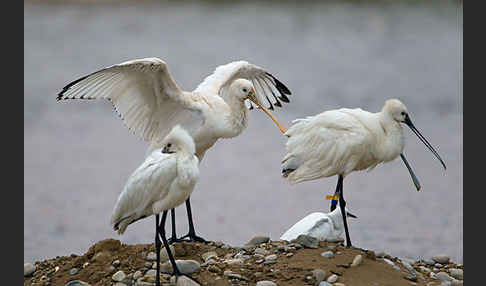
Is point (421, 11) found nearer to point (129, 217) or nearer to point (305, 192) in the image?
point (305, 192)

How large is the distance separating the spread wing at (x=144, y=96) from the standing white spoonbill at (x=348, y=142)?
118 centimetres

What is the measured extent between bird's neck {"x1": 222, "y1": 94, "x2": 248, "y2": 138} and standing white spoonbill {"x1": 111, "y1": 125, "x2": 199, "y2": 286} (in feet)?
4.69

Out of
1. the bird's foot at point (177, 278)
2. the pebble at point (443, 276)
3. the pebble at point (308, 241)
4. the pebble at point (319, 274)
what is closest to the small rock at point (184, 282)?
the bird's foot at point (177, 278)

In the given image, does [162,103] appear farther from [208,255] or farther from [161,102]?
[208,255]

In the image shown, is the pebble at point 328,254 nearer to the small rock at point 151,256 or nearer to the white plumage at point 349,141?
the white plumage at point 349,141

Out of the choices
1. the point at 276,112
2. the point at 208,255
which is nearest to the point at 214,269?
the point at 208,255

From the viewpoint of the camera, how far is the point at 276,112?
1482cm

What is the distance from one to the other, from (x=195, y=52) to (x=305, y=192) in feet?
30.3

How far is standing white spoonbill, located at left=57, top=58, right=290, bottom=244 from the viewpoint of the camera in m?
7.18

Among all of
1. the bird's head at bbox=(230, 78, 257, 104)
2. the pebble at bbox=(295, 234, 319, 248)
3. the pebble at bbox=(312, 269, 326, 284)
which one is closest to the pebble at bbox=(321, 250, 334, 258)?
the pebble at bbox=(295, 234, 319, 248)

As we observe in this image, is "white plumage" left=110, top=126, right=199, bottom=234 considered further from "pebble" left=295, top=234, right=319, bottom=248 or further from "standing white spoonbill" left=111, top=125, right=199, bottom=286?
"pebble" left=295, top=234, right=319, bottom=248

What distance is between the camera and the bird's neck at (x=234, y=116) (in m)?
7.45

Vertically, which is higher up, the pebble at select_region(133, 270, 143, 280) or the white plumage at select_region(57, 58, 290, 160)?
the white plumage at select_region(57, 58, 290, 160)

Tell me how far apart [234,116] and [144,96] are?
839mm
